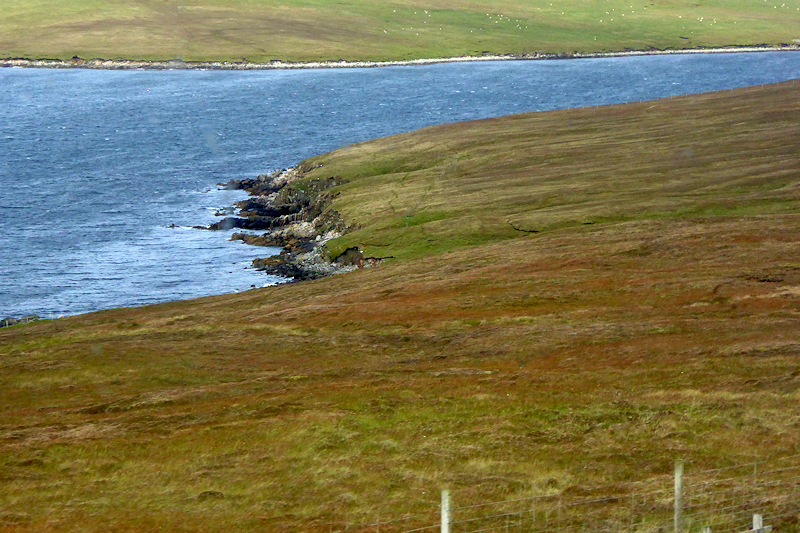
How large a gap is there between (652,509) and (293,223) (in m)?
79.7

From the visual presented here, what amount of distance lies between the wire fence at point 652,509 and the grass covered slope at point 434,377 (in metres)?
0.98

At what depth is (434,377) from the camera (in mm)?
43594

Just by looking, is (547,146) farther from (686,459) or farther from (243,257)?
(686,459)

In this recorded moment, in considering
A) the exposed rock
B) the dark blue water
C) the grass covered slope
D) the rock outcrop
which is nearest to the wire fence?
the grass covered slope

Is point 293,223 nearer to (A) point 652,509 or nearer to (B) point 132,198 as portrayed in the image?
(B) point 132,198

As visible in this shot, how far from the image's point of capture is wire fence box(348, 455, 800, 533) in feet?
89.0

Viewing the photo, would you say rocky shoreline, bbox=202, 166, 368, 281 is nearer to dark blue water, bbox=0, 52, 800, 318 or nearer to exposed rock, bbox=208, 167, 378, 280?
exposed rock, bbox=208, 167, 378, 280

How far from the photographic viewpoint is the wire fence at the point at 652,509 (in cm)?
2714

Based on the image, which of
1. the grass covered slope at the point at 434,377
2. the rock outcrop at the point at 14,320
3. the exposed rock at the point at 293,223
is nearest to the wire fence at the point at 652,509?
the grass covered slope at the point at 434,377

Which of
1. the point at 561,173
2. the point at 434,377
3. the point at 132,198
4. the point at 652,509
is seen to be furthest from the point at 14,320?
the point at 652,509

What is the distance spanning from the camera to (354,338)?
51969 mm

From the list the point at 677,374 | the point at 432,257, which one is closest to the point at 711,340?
the point at 677,374

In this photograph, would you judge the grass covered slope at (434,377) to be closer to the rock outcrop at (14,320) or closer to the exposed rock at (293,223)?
the exposed rock at (293,223)

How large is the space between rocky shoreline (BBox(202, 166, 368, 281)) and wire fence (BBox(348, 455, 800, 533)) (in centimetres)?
4972
